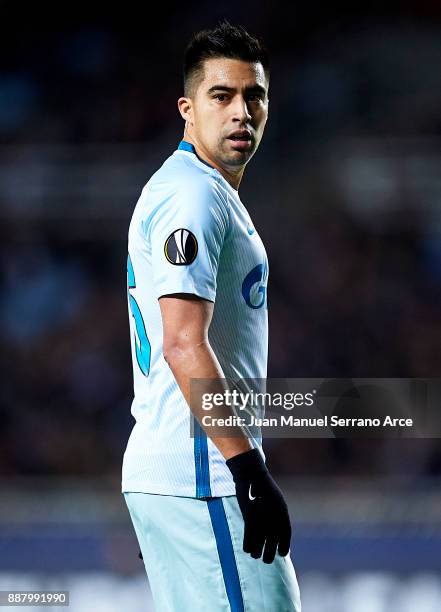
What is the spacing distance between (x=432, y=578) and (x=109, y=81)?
184 inches

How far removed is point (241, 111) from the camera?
91.7 inches

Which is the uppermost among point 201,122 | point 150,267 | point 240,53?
point 240,53

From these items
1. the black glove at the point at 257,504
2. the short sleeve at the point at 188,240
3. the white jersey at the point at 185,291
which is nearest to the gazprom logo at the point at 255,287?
the white jersey at the point at 185,291

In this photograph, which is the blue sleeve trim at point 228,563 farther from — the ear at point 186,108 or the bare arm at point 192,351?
the ear at point 186,108

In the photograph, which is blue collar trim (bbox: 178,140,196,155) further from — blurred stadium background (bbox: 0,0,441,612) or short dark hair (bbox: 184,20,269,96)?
blurred stadium background (bbox: 0,0,441,612)

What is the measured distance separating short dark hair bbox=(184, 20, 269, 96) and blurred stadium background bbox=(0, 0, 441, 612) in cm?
407

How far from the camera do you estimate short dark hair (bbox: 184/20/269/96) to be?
94.3 inches

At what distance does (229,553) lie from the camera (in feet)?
6.65

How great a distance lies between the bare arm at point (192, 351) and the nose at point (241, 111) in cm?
52

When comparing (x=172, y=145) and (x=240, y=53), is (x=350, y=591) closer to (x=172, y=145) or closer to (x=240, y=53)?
(x=240, y=53)

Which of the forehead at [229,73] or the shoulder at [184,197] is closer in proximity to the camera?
the shoulder at [184,197]

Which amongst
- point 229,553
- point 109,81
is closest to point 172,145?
point 109,81

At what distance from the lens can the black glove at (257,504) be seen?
77.4 inches

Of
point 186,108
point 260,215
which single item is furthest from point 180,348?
point 260,215
